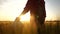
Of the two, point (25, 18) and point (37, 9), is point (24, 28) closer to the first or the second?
point (25, 18)

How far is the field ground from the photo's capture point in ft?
5.01

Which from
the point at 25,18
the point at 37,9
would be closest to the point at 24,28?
the point at 25,18

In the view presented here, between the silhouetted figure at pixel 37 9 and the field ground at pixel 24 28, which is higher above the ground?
the silhouetted figure at pixel 37 9

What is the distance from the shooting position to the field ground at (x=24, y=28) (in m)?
1.53

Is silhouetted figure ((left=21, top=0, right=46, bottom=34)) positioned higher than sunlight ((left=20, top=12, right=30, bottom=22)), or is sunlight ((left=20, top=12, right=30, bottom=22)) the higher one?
silhouetted figure ((left=21, top=0, right=46, bottom=34))

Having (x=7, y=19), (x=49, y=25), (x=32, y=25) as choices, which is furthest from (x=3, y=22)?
(x=49, y=25)

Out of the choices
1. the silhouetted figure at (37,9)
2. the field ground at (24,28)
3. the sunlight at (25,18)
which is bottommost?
the field ground at (24,28)

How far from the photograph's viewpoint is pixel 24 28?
61.2 inches

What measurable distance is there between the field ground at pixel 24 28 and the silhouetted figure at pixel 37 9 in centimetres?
6

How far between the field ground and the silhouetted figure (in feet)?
0.20

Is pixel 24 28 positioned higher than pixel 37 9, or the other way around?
pixel 37 9

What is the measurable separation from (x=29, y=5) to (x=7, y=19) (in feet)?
0.84

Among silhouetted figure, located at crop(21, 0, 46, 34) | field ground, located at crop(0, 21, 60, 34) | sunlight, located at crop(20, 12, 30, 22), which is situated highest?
silhouetted figure, located at crop(21, 0, 46, 34)

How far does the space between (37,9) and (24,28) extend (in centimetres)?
19
